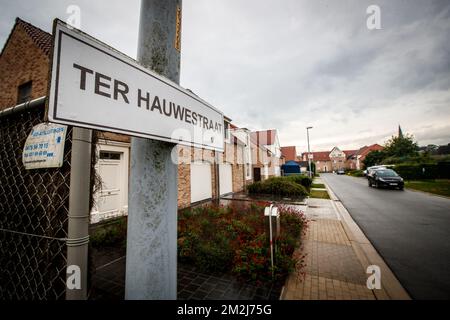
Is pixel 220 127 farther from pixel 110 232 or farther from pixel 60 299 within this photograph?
pixel 110 232

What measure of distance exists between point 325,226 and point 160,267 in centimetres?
704

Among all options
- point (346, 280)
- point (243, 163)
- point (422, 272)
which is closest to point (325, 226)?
point (422, 272)

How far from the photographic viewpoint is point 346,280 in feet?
11.2

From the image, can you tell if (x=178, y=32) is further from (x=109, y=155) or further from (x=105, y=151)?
(x=109, y=155)

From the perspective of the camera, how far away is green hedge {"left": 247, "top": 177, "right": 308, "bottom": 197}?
13405 mm

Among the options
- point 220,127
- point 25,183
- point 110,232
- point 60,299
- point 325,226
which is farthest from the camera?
point 325,226

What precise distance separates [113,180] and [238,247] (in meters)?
5.28

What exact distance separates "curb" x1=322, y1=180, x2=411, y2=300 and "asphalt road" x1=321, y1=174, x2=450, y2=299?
130 millimetres

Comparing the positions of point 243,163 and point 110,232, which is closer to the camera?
point 110,232

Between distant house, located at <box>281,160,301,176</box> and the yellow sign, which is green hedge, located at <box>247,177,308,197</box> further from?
distant house, located at <box>281,160,301,176</box>

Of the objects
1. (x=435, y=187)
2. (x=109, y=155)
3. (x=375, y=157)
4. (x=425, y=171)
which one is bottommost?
(x=435, y=187)

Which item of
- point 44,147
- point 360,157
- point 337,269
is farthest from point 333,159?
point 44,147

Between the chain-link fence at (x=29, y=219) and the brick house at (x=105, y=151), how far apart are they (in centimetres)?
309

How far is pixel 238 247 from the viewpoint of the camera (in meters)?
4.37
